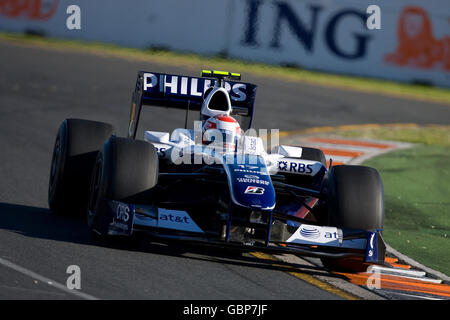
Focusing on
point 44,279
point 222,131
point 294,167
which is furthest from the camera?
point 294,167

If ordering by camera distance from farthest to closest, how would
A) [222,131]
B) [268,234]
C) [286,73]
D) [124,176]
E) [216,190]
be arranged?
[286,73]
[222,131]
[216,190]
[124,176]
[268,234]

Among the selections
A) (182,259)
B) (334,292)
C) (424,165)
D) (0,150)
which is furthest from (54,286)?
(424,165)

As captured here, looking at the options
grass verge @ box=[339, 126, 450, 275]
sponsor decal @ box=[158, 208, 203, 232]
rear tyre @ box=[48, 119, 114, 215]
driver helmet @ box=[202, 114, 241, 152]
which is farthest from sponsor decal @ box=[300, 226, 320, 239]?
rear tyre @ box=[48, 119, 114, 215]

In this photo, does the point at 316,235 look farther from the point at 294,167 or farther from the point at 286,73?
the point at 286,73

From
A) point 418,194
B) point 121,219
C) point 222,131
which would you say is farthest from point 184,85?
point 418,194

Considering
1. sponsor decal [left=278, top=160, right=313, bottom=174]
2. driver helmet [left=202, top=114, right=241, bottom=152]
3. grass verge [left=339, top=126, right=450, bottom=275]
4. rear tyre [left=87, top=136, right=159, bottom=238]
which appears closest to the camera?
rear tyre [left=87, top=136, right=159, bottom=238]

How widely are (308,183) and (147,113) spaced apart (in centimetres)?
918

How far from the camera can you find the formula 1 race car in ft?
23.9

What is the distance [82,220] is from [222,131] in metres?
1.67

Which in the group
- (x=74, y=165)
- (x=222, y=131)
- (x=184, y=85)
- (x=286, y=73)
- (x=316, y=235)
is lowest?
(x=316, y=235)

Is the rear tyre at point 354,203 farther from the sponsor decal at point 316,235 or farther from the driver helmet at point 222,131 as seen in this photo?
the driver helmet at point 222,131

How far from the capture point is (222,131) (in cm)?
868

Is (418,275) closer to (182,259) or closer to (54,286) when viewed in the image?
(182,259)

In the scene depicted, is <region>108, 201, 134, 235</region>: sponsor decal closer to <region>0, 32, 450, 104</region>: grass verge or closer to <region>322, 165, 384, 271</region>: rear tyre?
<region>322, 165, 384, 271</region>: rear tyre
